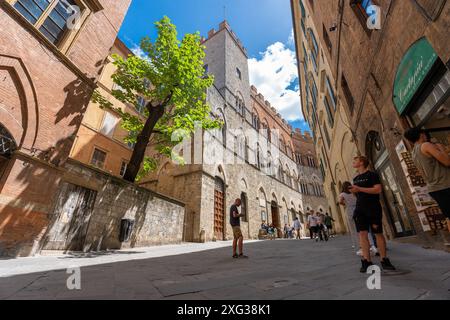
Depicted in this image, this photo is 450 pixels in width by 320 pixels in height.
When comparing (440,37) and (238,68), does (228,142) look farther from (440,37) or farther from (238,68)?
(440,37)

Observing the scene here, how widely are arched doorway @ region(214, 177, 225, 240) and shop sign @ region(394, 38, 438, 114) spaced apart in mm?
12079

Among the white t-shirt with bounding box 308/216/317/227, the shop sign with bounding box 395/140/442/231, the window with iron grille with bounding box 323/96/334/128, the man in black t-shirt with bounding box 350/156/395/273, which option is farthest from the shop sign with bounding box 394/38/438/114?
the white t-shirt with bounding box 308/216/317/227

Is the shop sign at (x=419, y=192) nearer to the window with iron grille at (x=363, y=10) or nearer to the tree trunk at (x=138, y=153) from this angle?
the window with iron grille at (x=363, y=10)

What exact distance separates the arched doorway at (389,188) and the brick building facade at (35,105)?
1050cm

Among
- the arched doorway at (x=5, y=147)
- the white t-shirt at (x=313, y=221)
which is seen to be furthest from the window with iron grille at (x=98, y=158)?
the white t-shirt at (x=313, y=221)

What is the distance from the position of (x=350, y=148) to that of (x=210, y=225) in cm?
924

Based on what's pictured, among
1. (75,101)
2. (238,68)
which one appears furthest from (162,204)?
(238,68)

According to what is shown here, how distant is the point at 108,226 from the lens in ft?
26.8

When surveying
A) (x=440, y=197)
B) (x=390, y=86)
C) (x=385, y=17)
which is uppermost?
(x=385, y=17)

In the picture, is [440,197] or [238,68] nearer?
[440,197]

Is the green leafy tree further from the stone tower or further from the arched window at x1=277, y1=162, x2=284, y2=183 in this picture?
the arched window at x1=277, y1=162, x2=284, y2=183

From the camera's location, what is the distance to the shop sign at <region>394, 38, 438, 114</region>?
4.07 meters
